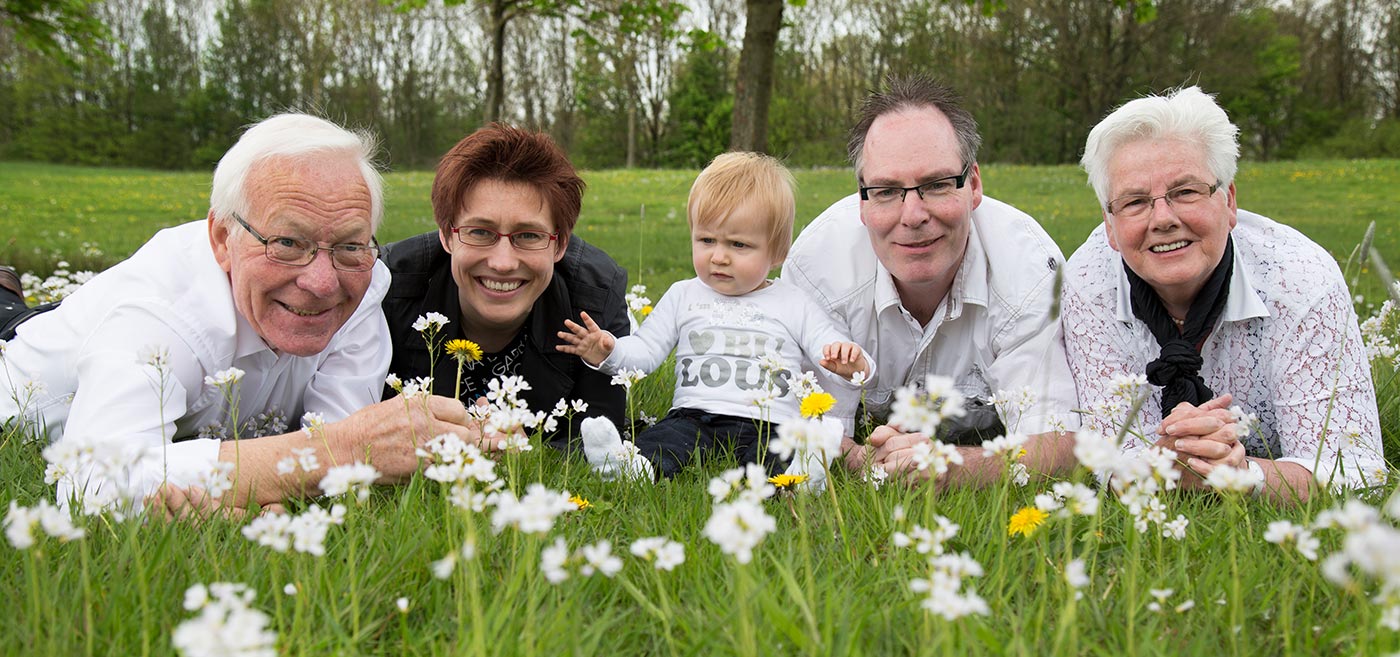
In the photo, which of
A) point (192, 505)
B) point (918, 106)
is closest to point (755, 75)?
point (918, 106)

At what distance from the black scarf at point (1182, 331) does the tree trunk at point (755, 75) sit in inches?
454

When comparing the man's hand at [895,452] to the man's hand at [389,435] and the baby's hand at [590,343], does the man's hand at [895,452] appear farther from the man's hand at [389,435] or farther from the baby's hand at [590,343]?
the man's hand at [389,435]

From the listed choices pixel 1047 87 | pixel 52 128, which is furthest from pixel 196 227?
pixel 52 128

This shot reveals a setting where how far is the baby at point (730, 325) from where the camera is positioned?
4.19m

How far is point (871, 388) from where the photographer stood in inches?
191

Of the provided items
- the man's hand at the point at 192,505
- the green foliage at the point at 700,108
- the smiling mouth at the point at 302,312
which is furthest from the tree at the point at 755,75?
the green foliage at the point at 700,108

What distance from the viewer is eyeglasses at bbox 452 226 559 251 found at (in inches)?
163

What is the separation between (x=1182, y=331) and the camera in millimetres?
3830

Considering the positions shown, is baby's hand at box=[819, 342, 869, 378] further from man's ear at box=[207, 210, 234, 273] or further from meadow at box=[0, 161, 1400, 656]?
man's ear at box=[207, 210, 234, 273]

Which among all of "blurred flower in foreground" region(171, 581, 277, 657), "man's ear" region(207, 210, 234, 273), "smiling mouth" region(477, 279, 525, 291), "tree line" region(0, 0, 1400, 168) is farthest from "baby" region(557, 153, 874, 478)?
"tree line" region(0, 0, 1400, 168)

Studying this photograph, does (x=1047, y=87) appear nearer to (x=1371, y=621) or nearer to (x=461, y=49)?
(x=461, y=49)

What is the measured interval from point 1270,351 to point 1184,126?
3.08 ft

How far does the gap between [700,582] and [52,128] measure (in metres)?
56.8

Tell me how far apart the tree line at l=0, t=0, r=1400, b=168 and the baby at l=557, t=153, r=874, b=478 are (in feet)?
77.3
